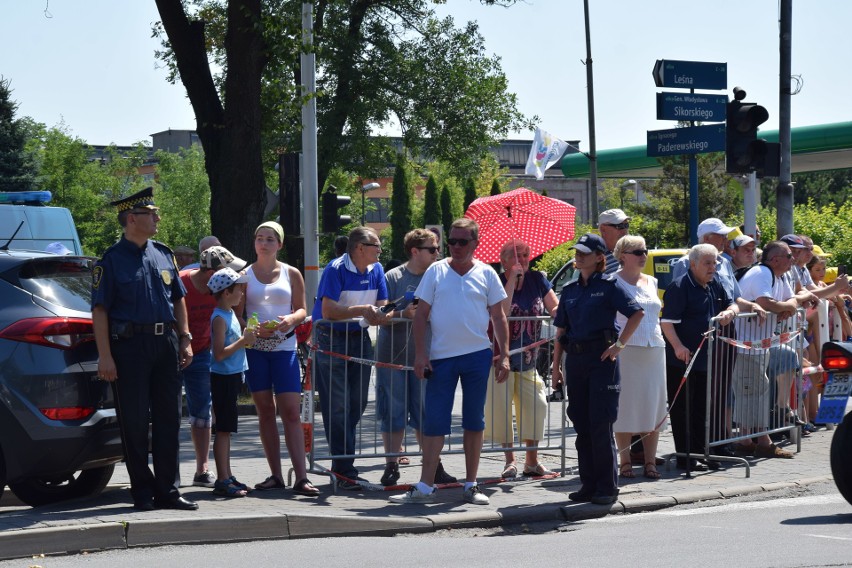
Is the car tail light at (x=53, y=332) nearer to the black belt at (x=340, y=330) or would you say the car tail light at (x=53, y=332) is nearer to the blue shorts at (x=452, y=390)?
the black belt at (x=340, y=330)

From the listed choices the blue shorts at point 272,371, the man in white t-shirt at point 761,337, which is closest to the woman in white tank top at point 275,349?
the blue shorts at point 272,371

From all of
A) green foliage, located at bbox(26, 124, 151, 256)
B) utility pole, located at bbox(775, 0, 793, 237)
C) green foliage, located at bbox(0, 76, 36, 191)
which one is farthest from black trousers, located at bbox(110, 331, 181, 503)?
green foliage, located at bbox(26, 124, 151, 256)

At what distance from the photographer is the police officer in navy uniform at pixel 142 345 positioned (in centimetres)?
750

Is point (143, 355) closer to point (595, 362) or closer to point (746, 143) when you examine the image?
point (595, 362)

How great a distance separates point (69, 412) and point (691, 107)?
341 inches

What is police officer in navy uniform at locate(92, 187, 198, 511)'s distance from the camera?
24.6ft

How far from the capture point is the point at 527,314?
385 inches

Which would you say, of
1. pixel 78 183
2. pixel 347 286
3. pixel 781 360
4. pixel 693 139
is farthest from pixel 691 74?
pixel 78 183

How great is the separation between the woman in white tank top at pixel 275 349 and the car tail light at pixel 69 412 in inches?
51.4

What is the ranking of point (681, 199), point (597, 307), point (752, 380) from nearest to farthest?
point (597, 307), point (752, 380), point (681, 199)

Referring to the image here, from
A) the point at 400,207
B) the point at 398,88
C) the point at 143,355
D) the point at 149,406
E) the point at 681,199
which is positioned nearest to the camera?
the point at 143,355

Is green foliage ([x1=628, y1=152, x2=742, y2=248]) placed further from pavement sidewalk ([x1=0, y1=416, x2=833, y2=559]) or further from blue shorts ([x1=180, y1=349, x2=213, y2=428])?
blue shorts ([x1=180, y1=349, x2=213, y2=428])

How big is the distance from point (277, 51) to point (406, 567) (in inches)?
419

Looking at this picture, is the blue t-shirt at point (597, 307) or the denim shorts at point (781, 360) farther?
the denim shorts at point (781, 360)
